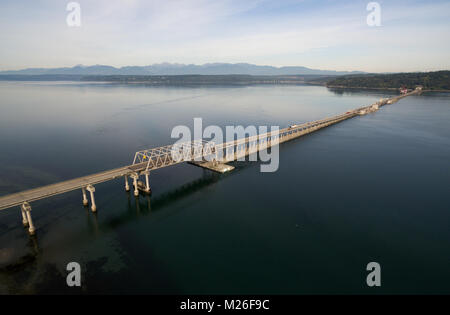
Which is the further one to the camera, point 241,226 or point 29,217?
point 241,226

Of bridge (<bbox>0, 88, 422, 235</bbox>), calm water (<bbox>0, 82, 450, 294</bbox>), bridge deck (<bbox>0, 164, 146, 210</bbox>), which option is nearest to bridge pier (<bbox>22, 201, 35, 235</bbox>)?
bridge (<bbox>0, 88, 422, 235</bbox>)

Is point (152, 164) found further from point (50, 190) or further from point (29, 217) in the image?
point (29, 217)

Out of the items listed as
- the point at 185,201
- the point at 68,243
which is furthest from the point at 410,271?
the point at 68,243

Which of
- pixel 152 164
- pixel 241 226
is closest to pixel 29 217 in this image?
pixel 152 164

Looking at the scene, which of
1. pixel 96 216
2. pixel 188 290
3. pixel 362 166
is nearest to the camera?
pixel 188 290

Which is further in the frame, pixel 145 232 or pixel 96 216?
pixel 96 216

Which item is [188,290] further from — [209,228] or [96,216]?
[96,216]

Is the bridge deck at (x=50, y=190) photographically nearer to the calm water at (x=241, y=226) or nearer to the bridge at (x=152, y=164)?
the bridge at (x=152, y=164)

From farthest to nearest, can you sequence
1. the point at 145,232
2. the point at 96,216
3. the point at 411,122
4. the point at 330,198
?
1. the point at 411,122
2. the point at 330,198
3. the point at 96,216
4. the point at 145,232

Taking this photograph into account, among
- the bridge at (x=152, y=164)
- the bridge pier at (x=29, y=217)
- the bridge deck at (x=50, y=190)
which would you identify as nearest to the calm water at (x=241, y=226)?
the bridge pier at (x=29, y=217)

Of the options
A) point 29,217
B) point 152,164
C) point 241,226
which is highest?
point 152,164
